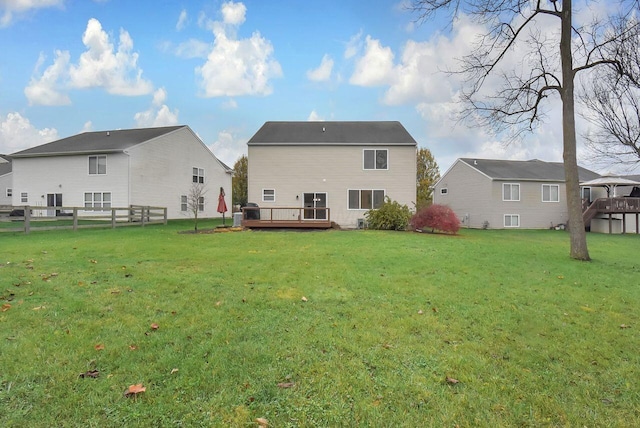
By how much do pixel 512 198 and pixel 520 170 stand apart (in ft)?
11.6

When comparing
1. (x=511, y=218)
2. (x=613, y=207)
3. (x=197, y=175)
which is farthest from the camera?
(x=197, y=175)

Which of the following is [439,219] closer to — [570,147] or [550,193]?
[570,147]

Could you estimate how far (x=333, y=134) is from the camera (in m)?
22.7

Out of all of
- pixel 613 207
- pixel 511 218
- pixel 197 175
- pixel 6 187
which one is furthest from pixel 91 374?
pixel 6 187

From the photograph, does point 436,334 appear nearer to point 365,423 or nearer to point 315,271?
point 365,423

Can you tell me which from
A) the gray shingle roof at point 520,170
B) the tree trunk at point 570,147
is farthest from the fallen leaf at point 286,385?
the gray shingle roof at point 520,170

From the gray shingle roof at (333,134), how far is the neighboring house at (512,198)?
9.37 m

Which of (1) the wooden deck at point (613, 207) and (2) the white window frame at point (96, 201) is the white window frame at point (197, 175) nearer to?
(2) the white window frame at point (96, 201)

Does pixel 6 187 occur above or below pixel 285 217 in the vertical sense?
above

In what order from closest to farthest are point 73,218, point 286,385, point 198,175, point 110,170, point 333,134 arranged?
point 286,385 < point 73,218 < point 333,134 < point 110,170 < point 198,175

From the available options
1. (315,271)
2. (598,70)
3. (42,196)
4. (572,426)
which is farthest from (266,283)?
(42,196)

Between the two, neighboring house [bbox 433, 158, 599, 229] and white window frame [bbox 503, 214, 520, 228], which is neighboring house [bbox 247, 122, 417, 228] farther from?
white window frame [bbox 503, 214, 520, 228]

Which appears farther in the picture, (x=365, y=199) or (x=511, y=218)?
(x=511, y=218)

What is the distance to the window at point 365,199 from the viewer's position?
21.8 meters
